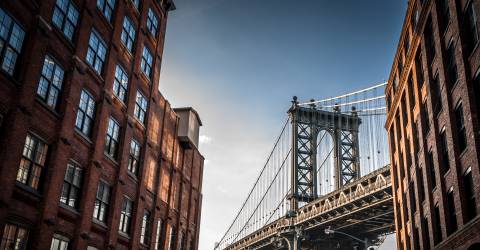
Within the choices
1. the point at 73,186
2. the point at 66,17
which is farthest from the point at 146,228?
the point at 66,17

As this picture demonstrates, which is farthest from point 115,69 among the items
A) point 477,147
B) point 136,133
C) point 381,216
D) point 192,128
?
point 381,216

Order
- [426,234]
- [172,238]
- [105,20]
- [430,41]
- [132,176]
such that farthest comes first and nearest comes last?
1. [172,238]
2. [426,234]
3. [430,41]
4. [132,176]
5. [105,20]

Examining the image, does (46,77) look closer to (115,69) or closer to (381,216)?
(115,69)

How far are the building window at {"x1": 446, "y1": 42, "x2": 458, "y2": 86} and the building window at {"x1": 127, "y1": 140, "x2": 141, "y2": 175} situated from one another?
17.5 m

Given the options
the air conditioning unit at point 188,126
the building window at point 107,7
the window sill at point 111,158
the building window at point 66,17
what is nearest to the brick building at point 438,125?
the air conditioning unit at point 188,126

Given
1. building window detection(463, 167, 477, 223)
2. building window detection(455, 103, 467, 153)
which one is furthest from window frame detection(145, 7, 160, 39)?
building window detection(463, 167, 477, 223)

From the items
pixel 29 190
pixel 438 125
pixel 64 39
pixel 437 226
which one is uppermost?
pixel 64 39

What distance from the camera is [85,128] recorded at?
79.1 ft

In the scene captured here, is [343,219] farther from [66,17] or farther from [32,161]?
[32,161]

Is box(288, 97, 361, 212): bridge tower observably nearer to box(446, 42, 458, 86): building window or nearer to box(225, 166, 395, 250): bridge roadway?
box(225, 166, 395, 250): bridge roadway

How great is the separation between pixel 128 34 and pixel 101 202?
33.3ft

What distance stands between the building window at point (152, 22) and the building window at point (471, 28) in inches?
775

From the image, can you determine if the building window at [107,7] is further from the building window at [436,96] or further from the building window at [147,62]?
the building window at [436,96]

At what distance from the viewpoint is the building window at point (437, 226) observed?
89.9ft
